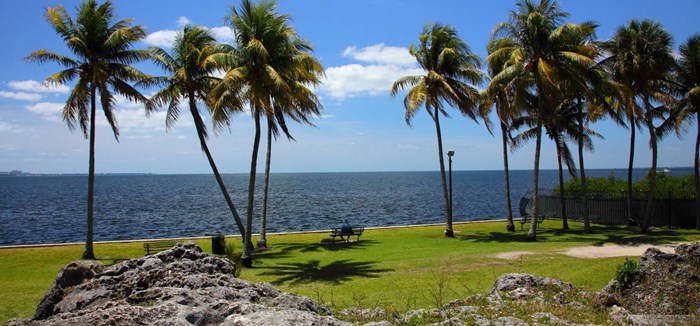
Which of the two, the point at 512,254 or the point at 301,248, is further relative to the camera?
the point at 301,248

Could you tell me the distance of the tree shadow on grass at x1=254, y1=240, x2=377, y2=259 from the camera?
20938 millimetres

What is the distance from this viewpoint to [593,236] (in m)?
24.0

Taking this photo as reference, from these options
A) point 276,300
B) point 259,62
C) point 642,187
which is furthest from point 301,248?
point 642,187

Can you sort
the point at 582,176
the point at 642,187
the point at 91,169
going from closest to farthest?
the point at 91,169 → the point at 582,176 → the point at 642,187

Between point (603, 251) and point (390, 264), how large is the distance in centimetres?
835

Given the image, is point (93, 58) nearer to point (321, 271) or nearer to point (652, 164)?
point (321, 271)

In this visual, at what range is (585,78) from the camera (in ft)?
77.5

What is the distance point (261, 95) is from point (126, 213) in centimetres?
4998

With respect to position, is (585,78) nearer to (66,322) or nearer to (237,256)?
(237,256)

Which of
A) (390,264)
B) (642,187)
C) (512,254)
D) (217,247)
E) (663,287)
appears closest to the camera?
(663,287)

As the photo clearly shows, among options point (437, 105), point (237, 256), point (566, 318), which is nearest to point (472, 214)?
point (437, 105)

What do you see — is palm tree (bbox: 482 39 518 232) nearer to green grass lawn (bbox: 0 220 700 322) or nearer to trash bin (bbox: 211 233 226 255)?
green grass lawn (bbox: 0 220 700 322)

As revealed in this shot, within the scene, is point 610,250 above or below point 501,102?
below

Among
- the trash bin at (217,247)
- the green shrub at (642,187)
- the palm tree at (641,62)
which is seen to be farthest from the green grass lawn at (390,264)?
the palm tree at (641,62)
